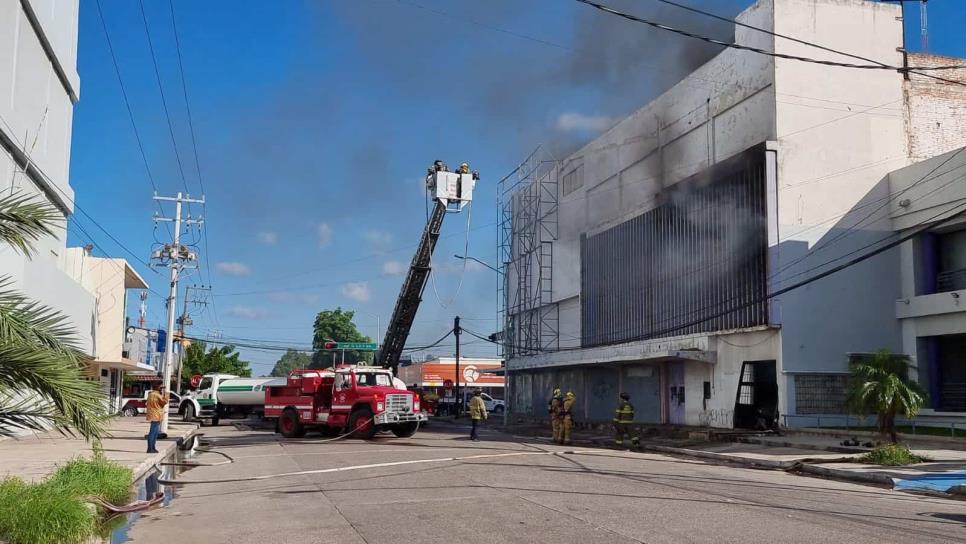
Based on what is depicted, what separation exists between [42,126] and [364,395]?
41.0 ft

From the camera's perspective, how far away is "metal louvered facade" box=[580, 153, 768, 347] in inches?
1017

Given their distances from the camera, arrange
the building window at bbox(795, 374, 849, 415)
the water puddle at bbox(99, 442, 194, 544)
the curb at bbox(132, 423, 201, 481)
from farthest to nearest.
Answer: the building window at bbox(795, 374, 849, 415) → the curb at bbox(132, 423, 201, 481) → the water puddle at bbox(99, 442, 194, 544)

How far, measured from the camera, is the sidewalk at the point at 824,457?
13617mm

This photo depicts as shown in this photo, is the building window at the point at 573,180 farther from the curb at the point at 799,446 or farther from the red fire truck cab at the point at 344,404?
the curb at the point at 799,446

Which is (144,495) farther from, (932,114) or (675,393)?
(932,114)

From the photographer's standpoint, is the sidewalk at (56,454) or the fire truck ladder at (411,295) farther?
the fire truck ladder at (411,295)

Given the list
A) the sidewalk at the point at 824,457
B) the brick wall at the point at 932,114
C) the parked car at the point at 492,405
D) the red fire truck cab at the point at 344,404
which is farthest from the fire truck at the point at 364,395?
the parked car at the point at 492,405

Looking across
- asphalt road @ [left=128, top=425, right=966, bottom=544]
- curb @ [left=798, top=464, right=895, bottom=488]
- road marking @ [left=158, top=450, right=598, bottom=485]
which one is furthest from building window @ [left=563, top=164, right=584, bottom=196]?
curb @ [left=798, top=464, right=895, bottom=488]

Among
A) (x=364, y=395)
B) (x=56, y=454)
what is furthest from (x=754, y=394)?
(x=56, y=454)

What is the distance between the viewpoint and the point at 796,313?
80.3 ft

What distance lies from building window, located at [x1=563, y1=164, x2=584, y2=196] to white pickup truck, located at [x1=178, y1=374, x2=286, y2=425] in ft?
55.7

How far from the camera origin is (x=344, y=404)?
24.5 metres

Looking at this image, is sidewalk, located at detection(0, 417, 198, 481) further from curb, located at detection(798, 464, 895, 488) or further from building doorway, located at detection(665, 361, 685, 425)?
building doorway, located at detection(665, 361, 685, 425)

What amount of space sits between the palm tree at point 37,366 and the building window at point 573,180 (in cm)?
3428
